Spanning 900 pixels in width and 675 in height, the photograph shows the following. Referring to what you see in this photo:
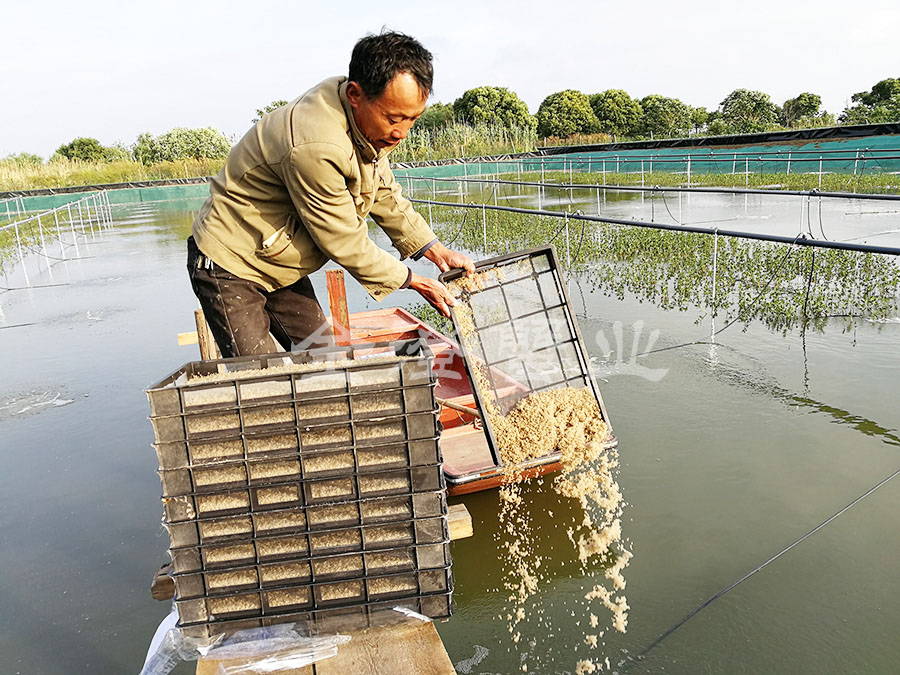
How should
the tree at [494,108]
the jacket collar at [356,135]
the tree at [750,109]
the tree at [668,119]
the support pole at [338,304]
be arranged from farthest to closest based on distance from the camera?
the tree at [494,108] < the tree at [668,119] < the tree at [750,109] < the support pole at [338,304] < the jacket collar at [356,135]

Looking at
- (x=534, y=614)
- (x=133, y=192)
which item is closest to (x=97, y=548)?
(x=534, y=614)

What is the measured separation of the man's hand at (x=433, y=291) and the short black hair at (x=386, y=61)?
22.3 inches

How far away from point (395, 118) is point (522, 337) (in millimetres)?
3562

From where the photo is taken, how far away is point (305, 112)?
166cm

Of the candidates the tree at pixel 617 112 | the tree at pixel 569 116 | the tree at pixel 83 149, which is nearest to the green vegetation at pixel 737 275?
the tree at pixel 569 116

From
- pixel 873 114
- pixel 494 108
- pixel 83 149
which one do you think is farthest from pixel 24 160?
pixel 873 114

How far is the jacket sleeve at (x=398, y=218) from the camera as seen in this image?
219 centimetres

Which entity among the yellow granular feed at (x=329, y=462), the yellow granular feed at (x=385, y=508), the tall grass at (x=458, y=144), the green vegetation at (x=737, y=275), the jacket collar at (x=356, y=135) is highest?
the tall grass at (x=458, y=144)

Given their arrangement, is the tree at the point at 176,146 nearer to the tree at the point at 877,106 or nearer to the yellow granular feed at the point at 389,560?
the tree at the point at 877,106

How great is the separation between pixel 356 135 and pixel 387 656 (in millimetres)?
1239

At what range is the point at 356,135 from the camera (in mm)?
1720

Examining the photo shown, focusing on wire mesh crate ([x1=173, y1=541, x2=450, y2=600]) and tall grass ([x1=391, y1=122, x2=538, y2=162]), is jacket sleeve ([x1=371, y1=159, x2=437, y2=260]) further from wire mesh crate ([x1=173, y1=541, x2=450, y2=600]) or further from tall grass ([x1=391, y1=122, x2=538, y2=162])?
tall grass ([x1=391, y1=122, x2=538, y2=162])

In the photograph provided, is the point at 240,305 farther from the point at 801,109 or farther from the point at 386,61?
the point at 801,109

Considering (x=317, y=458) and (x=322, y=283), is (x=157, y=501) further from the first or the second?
(x=322, y=283)
